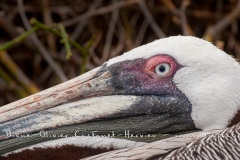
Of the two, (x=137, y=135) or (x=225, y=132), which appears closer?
(x=225, y=132)

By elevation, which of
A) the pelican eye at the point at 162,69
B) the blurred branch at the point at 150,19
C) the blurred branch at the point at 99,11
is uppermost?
the blurred branch at the point at 99,11

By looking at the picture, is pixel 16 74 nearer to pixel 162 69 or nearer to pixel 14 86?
pixel 14 86

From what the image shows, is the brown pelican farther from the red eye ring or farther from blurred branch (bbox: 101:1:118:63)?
blurred branch (bbox: 101:1:118:63)

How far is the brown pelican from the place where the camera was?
9.53 feet

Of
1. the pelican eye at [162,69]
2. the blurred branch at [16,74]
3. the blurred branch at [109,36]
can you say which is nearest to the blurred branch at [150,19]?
the blurred branch at [109,36]

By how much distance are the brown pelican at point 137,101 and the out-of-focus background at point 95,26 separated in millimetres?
2597

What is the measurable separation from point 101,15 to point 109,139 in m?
3.22

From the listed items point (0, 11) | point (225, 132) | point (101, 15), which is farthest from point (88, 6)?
point (225, 132)

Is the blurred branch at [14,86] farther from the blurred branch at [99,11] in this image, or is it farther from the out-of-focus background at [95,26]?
the blurred branch at [99,11]

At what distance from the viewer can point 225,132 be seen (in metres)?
2.71

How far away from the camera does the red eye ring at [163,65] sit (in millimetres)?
3037

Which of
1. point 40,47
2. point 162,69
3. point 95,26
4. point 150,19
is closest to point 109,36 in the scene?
point 95,26

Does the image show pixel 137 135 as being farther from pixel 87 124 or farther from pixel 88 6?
pixel 88 6

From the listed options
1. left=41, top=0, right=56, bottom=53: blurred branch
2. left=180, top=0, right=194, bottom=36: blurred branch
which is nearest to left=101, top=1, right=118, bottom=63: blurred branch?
left=41, top=0, right=56, bottom=53: blurred branch
